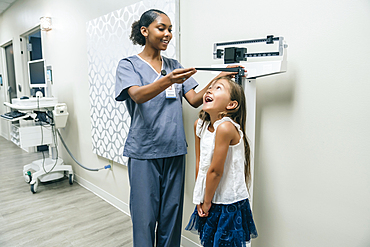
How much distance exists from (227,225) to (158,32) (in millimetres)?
1039

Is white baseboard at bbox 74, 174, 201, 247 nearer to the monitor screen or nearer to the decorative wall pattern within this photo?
the decorative wall pattern

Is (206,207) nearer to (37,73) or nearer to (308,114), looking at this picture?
(308,114)

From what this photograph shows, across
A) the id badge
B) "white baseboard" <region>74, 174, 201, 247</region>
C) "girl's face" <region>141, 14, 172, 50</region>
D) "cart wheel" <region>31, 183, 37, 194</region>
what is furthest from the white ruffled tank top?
"cart wheel" <region>31, 183, 37, 194</region>

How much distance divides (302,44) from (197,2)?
0.76 m

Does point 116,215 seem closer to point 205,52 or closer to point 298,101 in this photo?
point 205,52

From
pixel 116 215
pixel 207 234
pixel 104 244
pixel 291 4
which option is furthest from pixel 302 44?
pixel 116 215

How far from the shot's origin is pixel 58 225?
2.29 m

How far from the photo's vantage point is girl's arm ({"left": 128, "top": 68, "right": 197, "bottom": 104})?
1241 mm

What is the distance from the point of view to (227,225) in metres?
1.20

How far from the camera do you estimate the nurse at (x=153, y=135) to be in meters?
1.46

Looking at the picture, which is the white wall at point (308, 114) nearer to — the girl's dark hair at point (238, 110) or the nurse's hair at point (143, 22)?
the girl's dark hair at point (238, 110)

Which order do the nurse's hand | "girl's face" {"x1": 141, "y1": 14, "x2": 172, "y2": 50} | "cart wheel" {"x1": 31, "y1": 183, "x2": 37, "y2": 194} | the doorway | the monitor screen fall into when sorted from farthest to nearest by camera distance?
the doorway
the monitor screen
"cart wheel" {"x1": 31, "y1": 183, "x2": 37, "y2": 194}
"girl's face" {"x1": 141, "y1": 14, "x2": 172, "y2": 50}
the nurse's hand

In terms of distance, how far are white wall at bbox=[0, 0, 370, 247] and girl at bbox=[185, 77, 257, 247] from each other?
243 mm

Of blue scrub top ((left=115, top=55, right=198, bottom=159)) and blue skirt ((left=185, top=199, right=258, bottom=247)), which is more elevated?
blue scrub top ((left=115, top=55, right=198, bottom=159))
